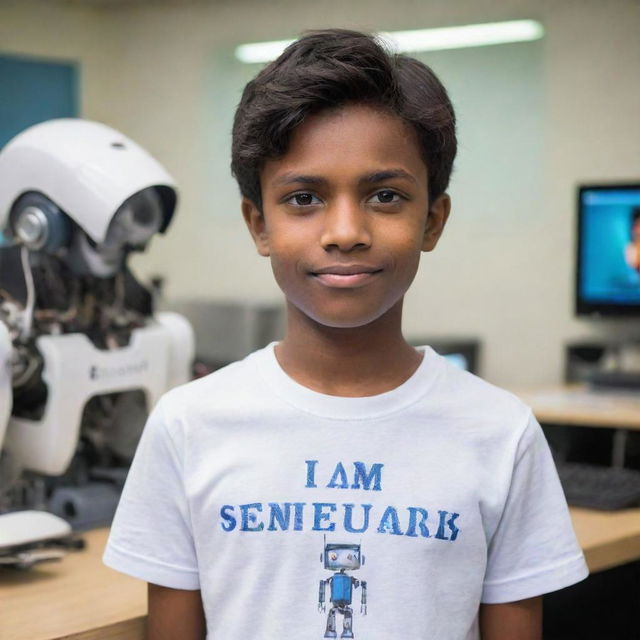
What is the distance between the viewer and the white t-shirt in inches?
40.3

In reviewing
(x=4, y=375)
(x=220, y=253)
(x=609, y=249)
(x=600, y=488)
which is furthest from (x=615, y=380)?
(x=4, y=375)

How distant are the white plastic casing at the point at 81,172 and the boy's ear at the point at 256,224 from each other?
1.37ft

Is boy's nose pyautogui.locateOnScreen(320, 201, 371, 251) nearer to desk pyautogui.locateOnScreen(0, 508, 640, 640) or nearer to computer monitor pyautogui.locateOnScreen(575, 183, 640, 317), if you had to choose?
desk pyautogui.locateOnScreen(0, 508, 640, 640)

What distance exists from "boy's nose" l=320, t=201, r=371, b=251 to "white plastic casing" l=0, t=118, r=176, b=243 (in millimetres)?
566

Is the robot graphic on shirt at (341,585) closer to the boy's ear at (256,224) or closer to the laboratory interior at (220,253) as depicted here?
the laboratory interior at (220,253)

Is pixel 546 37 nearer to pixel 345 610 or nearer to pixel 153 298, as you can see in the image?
pixel 153 298

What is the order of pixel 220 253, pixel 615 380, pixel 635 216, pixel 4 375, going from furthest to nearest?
pixel 220 253 → pixel 635 216 → pixel 615 380 → pixel 4 375

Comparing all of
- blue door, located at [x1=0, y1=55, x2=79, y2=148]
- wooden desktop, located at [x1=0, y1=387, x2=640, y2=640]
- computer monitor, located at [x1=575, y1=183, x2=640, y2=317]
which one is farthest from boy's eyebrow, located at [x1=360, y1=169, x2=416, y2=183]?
blue door, located at [x1=0, y1=55, x2=79, y2=148]

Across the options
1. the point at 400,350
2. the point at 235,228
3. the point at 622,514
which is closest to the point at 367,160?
the point at 400,350

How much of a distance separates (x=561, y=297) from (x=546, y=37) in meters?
0.97

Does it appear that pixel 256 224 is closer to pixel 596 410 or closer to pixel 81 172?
pixel 81 172

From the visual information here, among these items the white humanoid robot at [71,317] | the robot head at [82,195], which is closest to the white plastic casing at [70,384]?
the white humanoid robot at [71,317]

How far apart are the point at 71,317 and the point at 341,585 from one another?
0.71 m

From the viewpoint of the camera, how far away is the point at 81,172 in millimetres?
1501
